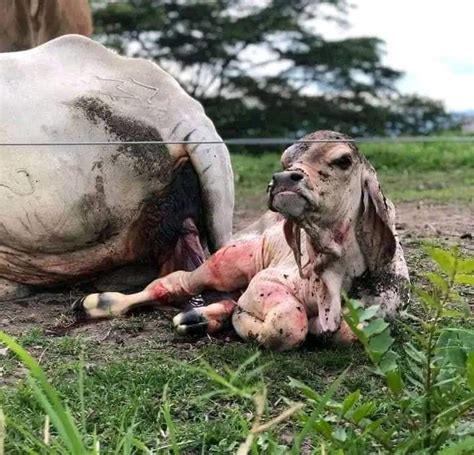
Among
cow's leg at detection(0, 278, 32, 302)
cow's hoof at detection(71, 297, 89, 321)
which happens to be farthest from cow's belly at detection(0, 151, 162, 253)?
cow's hoof at detection(71, 297, 89, 321)

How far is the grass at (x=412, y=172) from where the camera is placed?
7.49m

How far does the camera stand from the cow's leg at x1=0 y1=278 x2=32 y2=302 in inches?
138

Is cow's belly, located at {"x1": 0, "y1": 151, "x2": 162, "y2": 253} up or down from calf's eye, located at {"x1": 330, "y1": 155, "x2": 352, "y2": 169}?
down

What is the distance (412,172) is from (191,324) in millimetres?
7012

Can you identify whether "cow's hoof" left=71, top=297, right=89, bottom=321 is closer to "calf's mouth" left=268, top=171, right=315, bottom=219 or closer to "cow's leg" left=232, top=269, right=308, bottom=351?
"cow's leg" left=232, top=269, right=308, bottom=351

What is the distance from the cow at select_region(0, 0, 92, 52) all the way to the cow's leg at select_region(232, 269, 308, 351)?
2228 mm

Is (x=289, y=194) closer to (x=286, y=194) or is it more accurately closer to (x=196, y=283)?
(x=286, y=194)

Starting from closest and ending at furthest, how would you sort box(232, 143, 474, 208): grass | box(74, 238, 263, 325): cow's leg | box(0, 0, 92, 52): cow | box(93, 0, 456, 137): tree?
box(74, 238, 263, 325): cow's leg < box(0, 0, 92, 52): cow < box(232, 143, 474, 208): grass < box(93, 0, 456, 137): tree

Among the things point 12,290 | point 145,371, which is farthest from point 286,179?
point 12,290

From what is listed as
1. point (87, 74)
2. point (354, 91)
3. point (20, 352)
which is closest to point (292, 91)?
point (354, 91)

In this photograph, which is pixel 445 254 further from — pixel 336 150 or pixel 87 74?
pixel 87 74

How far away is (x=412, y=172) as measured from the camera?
964 centimetres

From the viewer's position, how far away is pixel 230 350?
9.01ft

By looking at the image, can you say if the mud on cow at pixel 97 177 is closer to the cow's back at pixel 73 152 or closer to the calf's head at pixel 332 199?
the cow's back at pixel 73 152
